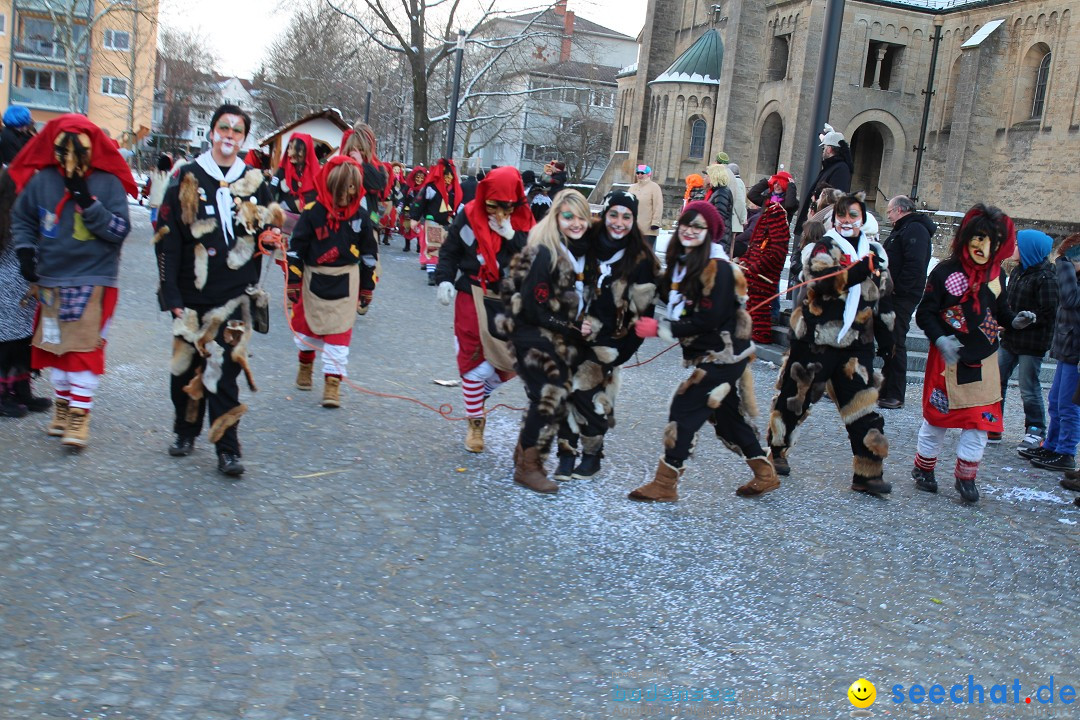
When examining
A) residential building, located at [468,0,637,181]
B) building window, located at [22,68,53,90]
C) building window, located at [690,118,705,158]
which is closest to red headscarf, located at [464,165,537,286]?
building window, located at [690,118,705,158]

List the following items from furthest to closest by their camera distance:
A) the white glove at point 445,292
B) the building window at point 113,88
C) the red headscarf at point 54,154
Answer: the building window at point 113,88 → the white glove at point 445,292 → the red headscarf at point 54,154

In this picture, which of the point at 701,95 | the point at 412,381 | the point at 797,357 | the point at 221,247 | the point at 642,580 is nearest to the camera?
the point at 642,580

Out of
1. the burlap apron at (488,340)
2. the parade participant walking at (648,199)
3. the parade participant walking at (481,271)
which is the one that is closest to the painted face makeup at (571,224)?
the parade participant walking at (481,271)

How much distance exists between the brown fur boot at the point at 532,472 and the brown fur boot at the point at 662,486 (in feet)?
1.76

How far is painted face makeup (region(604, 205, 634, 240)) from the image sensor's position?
19.1 ft

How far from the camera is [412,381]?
8.88 metres

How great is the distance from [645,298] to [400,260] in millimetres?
14826

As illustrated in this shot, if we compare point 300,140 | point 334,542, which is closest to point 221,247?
point 334,542

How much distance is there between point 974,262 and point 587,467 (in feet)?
9.29

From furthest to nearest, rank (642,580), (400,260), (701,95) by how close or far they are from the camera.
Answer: (701,95) < (400,260) < (642,580)

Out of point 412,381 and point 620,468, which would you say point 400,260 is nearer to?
point 412,381

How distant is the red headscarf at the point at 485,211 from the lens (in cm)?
666

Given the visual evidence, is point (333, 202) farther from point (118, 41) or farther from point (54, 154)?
point (118, 41)

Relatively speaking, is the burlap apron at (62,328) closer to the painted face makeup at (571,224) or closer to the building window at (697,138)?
the painted face makeup at (571,224)
